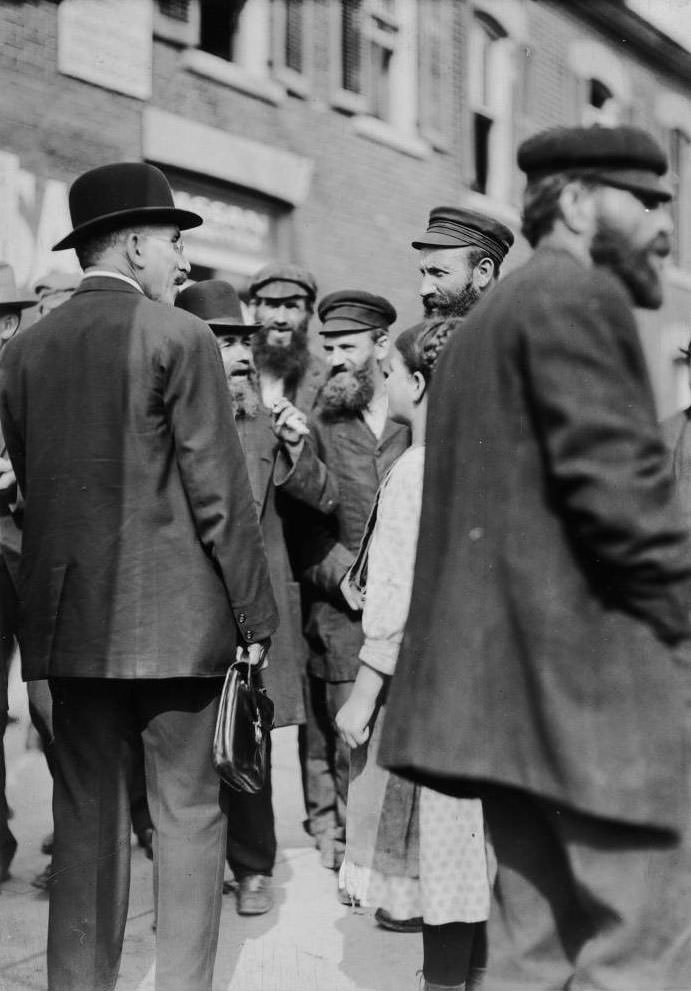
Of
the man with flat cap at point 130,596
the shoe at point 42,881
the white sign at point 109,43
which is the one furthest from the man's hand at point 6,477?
the white sign at point 109,43

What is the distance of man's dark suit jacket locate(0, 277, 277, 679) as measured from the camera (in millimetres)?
2982

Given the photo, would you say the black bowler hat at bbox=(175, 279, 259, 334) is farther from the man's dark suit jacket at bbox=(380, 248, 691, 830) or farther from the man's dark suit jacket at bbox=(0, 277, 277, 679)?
the man's dark suit jacket at bbox=(380, 248, 691, 830)

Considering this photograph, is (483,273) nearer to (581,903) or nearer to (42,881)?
(581,903)

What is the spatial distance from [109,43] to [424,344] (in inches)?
236

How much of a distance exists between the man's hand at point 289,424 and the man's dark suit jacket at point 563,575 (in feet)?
7.14

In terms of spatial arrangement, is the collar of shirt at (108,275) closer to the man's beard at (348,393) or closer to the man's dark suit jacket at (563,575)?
the man's dark suit jacket at (563,575)

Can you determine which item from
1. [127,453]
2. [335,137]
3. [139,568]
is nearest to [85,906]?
[139,568]

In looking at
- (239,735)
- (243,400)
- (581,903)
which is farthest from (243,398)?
(581,903)

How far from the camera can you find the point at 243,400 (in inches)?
172

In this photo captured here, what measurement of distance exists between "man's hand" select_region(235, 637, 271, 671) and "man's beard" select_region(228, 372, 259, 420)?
4.41 ft

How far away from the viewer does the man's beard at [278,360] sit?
16.9 ft

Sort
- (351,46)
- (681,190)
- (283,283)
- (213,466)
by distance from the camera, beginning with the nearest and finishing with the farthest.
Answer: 1. (213,466)
2. (283,283)
3. (351,46)
4. (681,190)

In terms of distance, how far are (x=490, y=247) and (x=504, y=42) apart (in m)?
8.97

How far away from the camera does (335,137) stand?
33.4 ft
